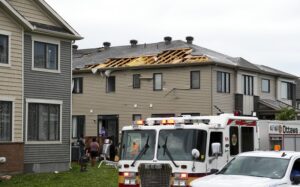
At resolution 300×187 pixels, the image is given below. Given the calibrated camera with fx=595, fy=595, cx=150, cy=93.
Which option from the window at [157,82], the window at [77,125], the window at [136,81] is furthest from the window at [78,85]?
the window at [157,82]

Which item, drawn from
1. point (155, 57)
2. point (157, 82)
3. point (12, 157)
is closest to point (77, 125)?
point (157, 82)

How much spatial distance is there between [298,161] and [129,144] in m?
3.69

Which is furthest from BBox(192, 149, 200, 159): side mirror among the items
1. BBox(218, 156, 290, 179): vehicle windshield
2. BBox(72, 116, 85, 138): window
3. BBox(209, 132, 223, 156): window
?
BBox(72, 116, 85, 138): window

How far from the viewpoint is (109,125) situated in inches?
1539

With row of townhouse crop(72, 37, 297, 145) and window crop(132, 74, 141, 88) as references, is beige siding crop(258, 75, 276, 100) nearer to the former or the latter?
row of townhouse crop(72, 37, 297, 145)

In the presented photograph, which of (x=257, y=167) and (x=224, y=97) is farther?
(x=224, y=97)

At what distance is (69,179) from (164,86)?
17.3m

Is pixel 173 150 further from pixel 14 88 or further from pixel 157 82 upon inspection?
pixel 157 82

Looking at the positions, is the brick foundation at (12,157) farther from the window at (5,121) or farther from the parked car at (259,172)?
the parked car at (259,172)

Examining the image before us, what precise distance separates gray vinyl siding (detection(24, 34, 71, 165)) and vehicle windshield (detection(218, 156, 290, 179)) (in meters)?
12.4

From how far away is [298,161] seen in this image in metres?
11.6

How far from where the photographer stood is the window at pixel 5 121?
2164 cm

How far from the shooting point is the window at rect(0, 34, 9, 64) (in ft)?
71.5

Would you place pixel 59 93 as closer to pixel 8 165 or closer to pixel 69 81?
pixel 69 81
